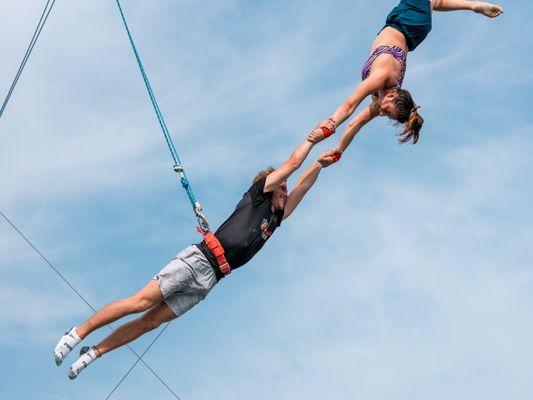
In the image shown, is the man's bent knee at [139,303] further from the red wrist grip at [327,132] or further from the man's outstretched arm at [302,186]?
the red wrist grip at [327,132]

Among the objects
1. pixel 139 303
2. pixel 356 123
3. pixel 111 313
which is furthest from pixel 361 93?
pixel 111 313

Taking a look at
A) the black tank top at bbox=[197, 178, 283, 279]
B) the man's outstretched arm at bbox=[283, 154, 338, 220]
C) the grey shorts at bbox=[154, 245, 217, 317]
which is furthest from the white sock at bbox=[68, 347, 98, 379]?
the man's outstretched arm at bbox=[283, 154, 338, 220]

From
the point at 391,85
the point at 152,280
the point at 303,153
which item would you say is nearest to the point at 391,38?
the point at 391,85

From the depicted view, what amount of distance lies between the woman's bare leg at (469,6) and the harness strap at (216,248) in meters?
3.83

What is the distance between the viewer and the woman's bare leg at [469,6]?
1011 centimetres

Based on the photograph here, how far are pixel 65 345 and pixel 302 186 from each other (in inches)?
119

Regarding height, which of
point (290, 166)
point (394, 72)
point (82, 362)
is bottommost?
point (82, 362)

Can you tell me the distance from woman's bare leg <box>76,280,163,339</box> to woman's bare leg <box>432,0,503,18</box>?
15.1 ft

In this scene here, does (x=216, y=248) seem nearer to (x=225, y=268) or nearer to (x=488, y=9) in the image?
(x=225, y=268)

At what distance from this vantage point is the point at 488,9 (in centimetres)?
1013

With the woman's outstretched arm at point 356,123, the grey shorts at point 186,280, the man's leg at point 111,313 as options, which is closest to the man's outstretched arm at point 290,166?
the woman's outstretched arm at point 356,123

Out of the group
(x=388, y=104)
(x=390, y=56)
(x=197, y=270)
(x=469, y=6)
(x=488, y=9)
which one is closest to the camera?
(x=197, y=270)

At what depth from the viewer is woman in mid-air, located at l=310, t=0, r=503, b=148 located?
9.23 metres

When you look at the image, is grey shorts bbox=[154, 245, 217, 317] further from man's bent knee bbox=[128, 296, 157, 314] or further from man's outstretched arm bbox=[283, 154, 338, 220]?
man's outstretched arm bbox=[283, 154, 338, 220]
